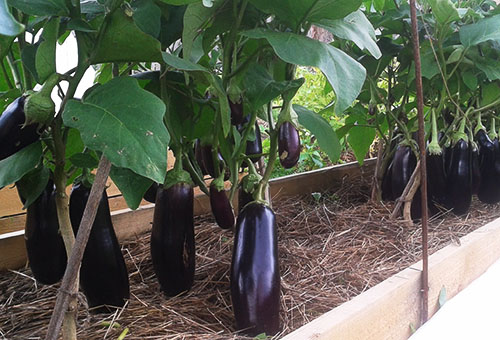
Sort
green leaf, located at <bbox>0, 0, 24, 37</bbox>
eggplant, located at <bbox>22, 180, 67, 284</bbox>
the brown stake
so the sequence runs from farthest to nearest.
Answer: eggplant, located at <bbox>22, 180, 67, 284</bbox>, the brown stake, green leaf, located at <bbox>0, 0, 24, 37</bbox>

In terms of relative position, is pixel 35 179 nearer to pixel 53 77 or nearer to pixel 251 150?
pixel 53 77

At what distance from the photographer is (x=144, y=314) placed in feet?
2.07

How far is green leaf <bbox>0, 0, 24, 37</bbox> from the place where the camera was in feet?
0.92

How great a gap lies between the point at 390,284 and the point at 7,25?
0.64 metres

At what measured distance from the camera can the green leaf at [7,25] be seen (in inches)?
11.1

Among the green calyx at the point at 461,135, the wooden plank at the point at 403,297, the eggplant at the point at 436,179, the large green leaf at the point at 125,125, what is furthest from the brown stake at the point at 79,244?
the green calyx at the point at 461,135

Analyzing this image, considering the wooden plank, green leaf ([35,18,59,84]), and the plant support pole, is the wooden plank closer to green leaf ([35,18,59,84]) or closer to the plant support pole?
the plant support pole

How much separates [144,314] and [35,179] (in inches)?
10.0

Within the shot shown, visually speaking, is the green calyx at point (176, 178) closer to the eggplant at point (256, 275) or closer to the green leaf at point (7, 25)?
the eggplant at point (256, 275)

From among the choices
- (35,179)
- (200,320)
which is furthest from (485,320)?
(35,179)

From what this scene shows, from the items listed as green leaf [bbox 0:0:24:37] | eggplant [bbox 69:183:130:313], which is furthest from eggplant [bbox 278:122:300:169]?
green leaf [bbox 0:0:24:37]

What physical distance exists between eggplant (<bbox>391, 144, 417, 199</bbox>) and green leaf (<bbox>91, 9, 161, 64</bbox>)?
33.6 inches

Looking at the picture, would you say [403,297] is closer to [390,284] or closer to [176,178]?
[390,284]

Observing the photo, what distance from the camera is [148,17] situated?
479 millimetres
